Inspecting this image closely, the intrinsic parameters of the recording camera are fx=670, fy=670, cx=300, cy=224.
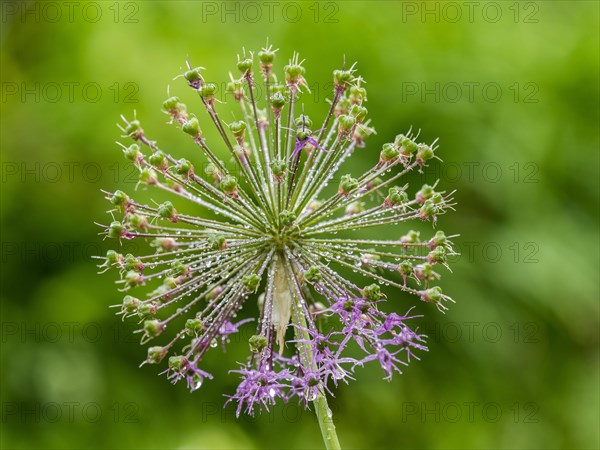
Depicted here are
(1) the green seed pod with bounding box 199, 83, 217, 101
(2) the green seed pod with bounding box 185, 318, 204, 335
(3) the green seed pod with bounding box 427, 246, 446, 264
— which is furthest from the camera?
(1) the green seed pod with bounding box 199, 83, 217, 101

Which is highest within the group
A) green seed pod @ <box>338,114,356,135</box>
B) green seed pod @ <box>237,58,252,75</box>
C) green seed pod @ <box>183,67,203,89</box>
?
green seed pod @ <box>237,58,252,75</box>

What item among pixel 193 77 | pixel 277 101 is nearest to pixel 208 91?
pixel 193 77

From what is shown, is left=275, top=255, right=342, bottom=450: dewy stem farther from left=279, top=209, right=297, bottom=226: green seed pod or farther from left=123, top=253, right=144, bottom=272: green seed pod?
left=123, top=253, right=144, bottom=272: green seed pod

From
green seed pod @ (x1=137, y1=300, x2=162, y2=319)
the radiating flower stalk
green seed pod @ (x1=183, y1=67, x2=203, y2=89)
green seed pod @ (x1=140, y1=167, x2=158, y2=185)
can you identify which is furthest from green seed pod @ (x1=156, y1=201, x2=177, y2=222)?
green seed pod @ (x1=183, y1=67, x2=203, y2=89)

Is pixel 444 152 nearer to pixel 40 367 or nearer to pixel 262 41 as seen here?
pixel 262 41

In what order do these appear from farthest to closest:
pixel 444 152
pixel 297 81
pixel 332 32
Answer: pixel 332 32
pixel 444 152
pixel 297 81

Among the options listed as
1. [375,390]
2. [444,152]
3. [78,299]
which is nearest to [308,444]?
[375,390]

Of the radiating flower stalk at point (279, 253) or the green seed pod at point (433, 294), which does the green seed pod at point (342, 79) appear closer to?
the radiating flower stalk at point (279, 253)

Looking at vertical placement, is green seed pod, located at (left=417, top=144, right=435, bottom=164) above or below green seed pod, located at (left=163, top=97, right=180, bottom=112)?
below

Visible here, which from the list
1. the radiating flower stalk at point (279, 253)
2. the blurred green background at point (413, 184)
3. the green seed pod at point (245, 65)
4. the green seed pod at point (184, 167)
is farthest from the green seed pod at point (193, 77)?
the blurred green background at point (413, 184)
